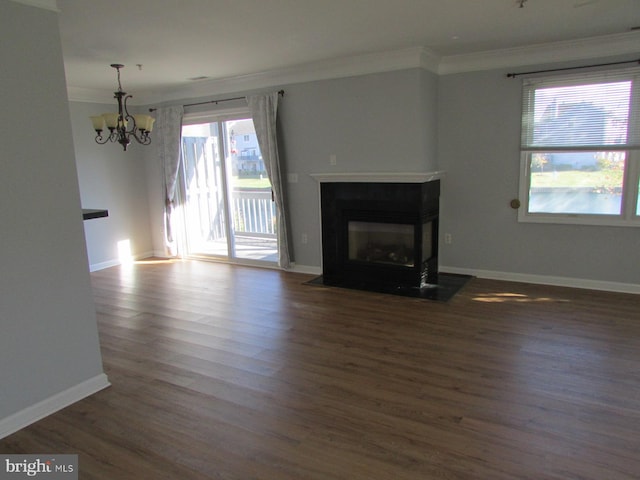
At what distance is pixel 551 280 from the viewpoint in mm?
4734

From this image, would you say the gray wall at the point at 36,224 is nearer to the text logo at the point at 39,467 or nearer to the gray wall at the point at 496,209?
the text logo at the point at 39,467

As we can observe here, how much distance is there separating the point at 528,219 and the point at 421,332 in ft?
6.64

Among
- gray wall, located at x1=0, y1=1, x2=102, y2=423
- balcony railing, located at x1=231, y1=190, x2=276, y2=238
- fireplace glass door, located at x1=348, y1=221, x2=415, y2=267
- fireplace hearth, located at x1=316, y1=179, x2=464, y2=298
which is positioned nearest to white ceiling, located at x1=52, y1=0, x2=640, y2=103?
gray wall, located at x1=0, y1=1, x2=102, y2=423

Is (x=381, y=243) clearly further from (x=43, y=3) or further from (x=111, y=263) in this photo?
(x=111, y=263)

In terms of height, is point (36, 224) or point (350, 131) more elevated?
point (350, 131)

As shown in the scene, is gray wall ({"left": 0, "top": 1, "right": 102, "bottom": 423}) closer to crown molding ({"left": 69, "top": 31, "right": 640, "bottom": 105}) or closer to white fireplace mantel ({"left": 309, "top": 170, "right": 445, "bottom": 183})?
white fireplace mantel ({"left": 309, "top": 170, "right": 445, "bottom": 183})

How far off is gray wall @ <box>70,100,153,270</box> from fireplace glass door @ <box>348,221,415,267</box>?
355 centimetres

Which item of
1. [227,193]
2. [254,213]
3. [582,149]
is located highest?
[582,149]

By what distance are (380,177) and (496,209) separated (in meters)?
1.33

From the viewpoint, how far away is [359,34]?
3.80 m

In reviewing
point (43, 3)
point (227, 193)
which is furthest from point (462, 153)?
point (43, 3)

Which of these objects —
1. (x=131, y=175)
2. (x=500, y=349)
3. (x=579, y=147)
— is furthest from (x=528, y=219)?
(x=131, y=175)

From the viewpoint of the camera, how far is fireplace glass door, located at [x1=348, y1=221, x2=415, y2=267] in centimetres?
486

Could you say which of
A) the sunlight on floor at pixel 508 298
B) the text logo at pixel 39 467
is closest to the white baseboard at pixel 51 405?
the text logo at pixel 39 467
